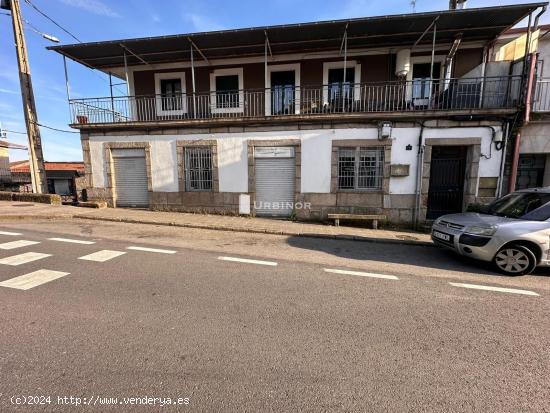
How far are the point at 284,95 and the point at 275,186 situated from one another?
406 cm

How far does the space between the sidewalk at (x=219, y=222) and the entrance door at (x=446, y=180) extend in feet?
7.15

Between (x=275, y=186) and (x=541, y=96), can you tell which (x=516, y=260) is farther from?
(x=541, y=96)

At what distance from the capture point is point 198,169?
35.1 ft

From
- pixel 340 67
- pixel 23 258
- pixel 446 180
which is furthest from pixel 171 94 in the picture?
pixel 446 180

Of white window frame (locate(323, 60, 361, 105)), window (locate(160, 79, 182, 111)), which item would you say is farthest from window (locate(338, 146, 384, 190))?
window (locate(160, 79, 182, 111))

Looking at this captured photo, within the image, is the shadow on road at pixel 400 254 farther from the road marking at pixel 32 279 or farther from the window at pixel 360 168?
the road marking at pixel 32 279

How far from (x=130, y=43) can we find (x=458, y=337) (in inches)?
505

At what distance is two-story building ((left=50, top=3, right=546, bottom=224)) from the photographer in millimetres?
8961

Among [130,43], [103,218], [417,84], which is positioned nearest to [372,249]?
[417,84]

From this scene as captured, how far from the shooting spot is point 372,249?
21.9 ft

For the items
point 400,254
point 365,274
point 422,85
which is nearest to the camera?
point 365,274

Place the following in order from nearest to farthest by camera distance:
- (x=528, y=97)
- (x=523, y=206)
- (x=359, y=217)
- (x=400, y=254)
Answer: (x=523, y=206) → (x=400, y=254) → (x=528, y=97) → (x=359, y=217)

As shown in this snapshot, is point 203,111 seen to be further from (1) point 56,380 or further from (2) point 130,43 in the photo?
(1) point 56,380

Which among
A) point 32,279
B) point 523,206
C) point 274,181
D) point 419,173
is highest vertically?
point 419,173
